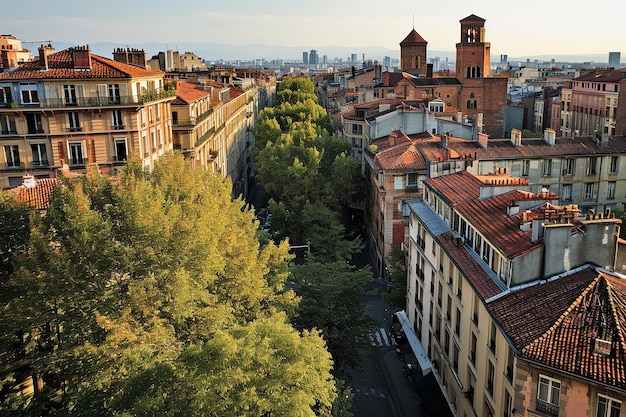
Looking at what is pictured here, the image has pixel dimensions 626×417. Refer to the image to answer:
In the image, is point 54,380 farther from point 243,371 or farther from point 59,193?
point 243,371

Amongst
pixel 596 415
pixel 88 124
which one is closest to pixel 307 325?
pixel 596 415

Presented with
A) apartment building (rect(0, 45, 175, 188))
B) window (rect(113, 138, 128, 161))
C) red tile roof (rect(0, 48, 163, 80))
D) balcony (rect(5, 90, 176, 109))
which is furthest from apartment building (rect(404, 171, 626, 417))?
red tile roof (rect(0, 48, 163, 80))

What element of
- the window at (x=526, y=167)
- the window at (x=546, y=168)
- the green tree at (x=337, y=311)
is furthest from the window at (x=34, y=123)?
the window at (x=546, y=168)

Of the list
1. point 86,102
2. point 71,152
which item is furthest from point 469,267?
point 71,152

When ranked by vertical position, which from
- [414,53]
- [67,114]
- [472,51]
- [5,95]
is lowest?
[67,114]

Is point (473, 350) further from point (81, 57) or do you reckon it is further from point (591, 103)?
point (591, 103)

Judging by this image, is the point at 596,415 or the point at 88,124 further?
the point at 88,124
